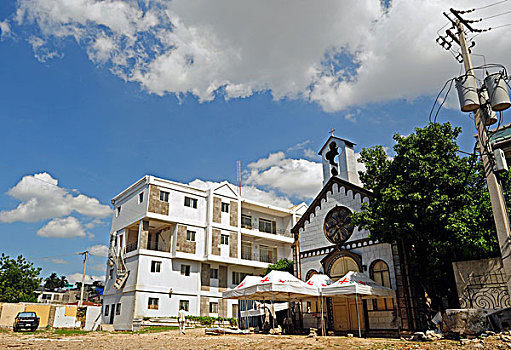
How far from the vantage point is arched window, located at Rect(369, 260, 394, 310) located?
1858 cm

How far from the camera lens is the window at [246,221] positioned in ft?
132

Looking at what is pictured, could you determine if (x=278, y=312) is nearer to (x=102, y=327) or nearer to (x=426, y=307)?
(x=426, y=307)

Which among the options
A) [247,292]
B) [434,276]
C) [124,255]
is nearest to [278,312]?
[247,292]

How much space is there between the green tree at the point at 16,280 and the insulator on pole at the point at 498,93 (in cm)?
4631

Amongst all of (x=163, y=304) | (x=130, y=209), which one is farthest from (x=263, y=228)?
(x=130, y=209)

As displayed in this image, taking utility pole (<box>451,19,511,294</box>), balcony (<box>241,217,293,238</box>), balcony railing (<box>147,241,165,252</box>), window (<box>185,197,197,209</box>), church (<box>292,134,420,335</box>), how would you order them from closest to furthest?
utility pole (<box>451,19,511,294</box>) < church (<box>292,134,420,335</box>) < balcony railing (<box>147,241,165,252</box>) < window (<box>185,197,197,209</box>) < balcony (<box>241,217,293,238</box>)

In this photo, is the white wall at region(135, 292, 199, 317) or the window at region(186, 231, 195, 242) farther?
the window at region(186, 231, 195, 242)

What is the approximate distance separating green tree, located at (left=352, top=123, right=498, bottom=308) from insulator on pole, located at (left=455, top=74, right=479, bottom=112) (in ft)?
17.6

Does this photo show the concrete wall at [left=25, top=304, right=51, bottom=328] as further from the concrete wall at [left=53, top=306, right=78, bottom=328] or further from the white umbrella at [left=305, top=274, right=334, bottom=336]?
the white umbrella at [left=305, top=274, right=334, bottom=336]

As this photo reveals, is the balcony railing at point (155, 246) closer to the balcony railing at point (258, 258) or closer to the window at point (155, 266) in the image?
the window at point (155, 266)

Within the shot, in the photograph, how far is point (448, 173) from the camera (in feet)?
52.7

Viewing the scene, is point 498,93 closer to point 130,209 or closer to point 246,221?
point 130,209

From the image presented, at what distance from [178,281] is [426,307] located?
21729 mm

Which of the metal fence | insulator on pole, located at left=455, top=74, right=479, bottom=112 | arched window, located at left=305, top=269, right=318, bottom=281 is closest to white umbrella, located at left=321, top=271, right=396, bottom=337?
the metal fence
